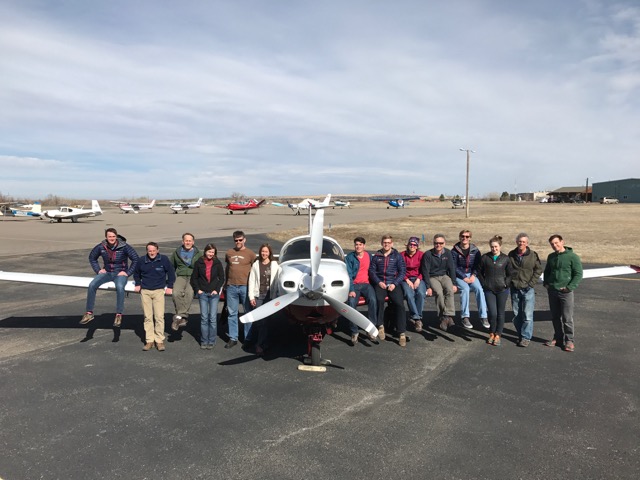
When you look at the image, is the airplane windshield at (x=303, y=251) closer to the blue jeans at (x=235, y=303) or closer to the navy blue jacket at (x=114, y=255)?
the blue jeans at (x=235, y=303)

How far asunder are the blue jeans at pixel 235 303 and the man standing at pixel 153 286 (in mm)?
1053

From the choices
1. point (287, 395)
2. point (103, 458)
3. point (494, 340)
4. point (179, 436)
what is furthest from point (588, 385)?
point (103, 458)

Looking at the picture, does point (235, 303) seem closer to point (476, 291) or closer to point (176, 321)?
point (176, 321)

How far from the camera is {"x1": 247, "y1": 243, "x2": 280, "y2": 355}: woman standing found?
664 centimetres

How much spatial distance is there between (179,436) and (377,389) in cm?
255

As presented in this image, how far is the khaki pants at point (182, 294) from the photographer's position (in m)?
7.34

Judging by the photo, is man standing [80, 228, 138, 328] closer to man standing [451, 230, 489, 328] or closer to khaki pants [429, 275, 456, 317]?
khaki pants [429, 275, 456, 317]

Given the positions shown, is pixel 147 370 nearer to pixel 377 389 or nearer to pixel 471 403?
pixel 377 389

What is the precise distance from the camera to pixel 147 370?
6.09 meters

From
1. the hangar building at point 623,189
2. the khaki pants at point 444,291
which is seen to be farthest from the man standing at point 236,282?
the hangar building at point 623,189

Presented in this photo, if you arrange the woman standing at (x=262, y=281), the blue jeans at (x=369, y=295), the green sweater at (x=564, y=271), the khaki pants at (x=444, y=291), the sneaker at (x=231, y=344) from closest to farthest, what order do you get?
the green sweater at (x=564, y=271)
the woman standing at (x=262, y=281)
the sneaker at (x=231, y=344)
the blue jeans at (x=369, y=295)
the khaki pants at (x=444, y=291)

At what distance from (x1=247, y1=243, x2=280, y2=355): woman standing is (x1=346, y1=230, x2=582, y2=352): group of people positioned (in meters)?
1.38

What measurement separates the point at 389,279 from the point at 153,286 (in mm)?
4108

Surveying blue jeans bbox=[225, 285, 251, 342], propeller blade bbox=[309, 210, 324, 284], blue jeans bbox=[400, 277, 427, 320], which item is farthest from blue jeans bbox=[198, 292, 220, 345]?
blue jeans bbox=[400, 277, 427, 320]
